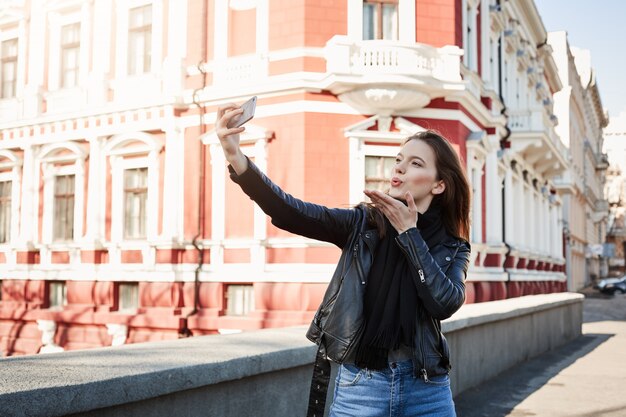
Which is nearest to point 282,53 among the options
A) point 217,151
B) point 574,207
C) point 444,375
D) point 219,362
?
point 217,151

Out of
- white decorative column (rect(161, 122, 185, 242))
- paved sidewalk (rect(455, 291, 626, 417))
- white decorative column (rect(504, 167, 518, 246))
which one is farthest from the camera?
white decorative column (rect(504, 167, 518, 246))

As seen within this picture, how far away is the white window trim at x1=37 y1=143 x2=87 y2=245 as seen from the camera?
20000mm

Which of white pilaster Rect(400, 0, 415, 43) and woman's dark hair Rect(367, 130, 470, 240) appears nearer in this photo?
woman's dark hair Rect(367, 130, 470, 240)

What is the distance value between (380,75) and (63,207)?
31.9ft

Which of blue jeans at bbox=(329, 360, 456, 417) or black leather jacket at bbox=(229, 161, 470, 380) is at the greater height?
black leather jacket at bbox=(229, 161, 470, 380)

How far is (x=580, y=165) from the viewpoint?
2116 inches

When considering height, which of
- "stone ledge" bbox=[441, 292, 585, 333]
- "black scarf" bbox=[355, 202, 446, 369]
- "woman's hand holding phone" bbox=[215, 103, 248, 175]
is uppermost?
"woman's hand holding phone" bbox=[215, 103, 248, 175]

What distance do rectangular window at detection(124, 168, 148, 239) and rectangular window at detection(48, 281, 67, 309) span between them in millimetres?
2760

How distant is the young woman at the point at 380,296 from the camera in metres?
2.73

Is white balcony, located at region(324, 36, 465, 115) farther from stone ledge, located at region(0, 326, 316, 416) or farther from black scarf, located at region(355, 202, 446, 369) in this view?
black scarf, located at region(355, 202, 446, 369)

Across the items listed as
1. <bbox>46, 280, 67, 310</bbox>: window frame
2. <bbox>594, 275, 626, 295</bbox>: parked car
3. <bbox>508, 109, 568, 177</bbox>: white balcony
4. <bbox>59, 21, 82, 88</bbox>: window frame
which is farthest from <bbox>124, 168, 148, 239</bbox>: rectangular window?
<bbox>594, 275, 626, 295</bbox>: parked car

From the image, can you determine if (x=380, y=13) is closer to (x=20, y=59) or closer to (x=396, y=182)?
(x=20, y=59)

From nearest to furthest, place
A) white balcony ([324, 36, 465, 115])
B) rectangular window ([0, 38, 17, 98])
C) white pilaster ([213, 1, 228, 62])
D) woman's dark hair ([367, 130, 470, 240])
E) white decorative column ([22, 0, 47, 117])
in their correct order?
1. woman's dark hair ([367, 130, 470, 240])
2. white balcony ([324, 36, 465, 115])
3. white pilaster ([213, 1, 228, 62])
4. white decorative column ([22, 0, 47, 117])
5. rectangular window ([0, 38, 17, 98])

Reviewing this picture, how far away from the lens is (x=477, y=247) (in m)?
19.5
